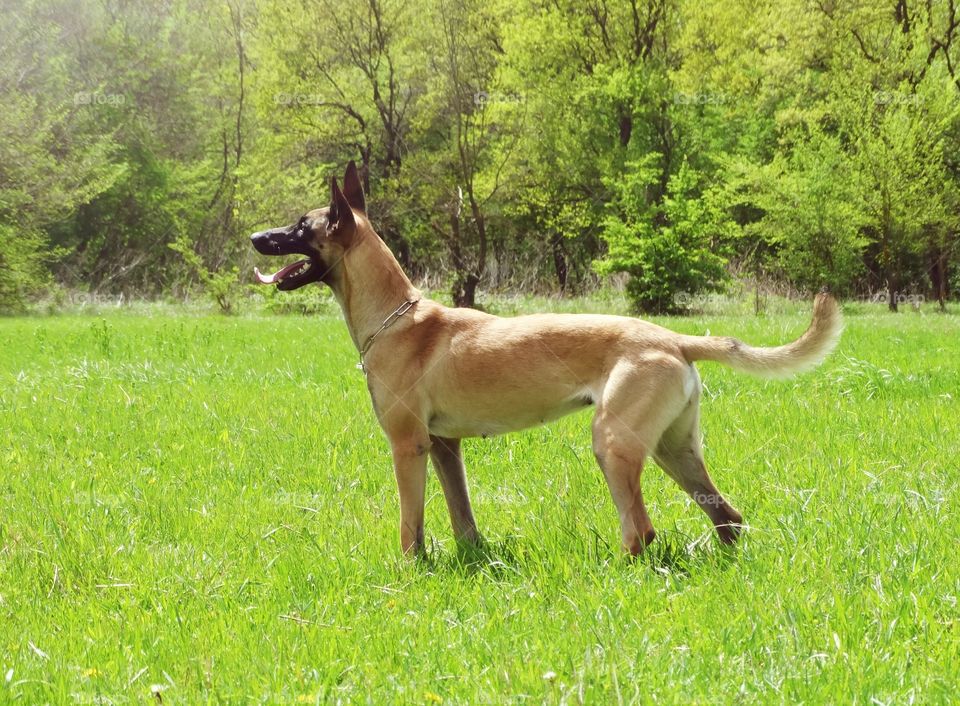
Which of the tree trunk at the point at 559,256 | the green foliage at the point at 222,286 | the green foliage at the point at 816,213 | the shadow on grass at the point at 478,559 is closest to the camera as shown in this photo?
the shadow on grass at the point at 478,559

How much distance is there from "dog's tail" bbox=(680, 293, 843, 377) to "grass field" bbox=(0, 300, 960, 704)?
0.72 m

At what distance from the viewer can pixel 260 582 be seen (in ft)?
12.2

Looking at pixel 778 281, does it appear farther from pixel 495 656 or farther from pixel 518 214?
pixel 495 656

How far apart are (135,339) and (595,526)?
12.1 m

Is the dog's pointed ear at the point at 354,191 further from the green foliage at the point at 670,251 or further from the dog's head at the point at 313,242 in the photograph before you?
the green foliage at the point at 670,251

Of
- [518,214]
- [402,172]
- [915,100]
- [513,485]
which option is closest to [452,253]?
[402,172]

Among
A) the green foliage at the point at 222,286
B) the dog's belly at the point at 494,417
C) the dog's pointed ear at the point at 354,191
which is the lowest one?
the green foliage at the point at 222,286

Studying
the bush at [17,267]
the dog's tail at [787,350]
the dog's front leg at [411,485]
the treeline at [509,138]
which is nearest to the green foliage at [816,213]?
the treeline at [509,138]

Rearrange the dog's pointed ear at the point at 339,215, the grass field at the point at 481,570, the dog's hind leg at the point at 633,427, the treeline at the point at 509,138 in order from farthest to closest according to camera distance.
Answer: the treeline at the point at 509,138, the dog's pointed ear at the point at 339,215, the dog's hind leg at the point at 633,427, the grass field at the point at 481,570

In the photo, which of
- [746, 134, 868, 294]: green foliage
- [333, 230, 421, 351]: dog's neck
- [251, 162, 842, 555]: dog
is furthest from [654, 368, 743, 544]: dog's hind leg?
[746, 134, 868, 294]: green foliage

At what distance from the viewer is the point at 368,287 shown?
446 cm

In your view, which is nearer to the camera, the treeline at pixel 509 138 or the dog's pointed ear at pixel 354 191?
the dog's pointed ear at pixel 354 191

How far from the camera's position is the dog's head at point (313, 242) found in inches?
173

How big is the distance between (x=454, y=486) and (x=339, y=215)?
1506 mm
